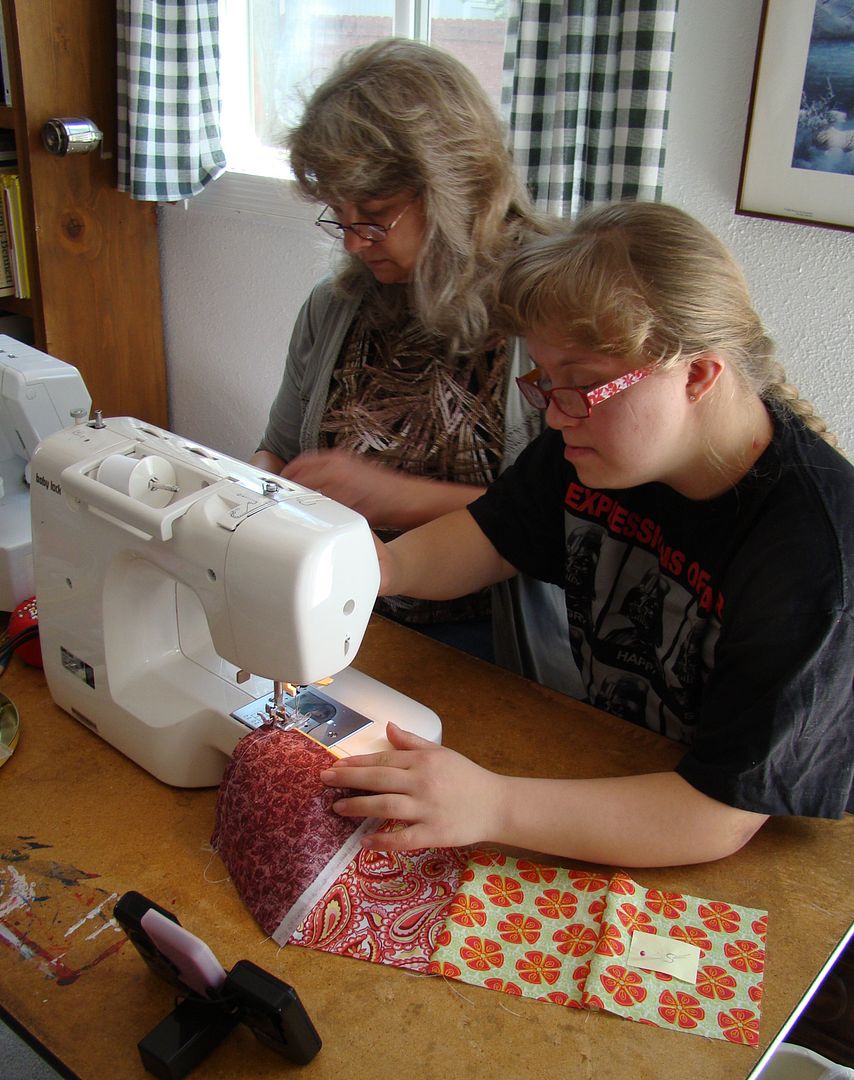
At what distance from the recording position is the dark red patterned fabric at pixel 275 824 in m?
0.90

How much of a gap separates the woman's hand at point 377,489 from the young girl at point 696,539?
1.43ft

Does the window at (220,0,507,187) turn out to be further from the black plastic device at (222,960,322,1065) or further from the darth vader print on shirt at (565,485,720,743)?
the black plastic device at (222,960,322,1065)

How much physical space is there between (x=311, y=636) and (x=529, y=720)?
1.27 feet

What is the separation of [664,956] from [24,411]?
3.75 ft

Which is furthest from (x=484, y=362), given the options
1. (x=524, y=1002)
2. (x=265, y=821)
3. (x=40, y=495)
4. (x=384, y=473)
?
(x=524, y=1002)

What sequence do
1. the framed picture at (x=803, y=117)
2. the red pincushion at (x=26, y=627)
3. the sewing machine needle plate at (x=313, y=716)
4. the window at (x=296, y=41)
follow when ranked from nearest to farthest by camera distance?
the sewing machine needle plate at (x=313, y=716) < the red pincushion at (x=26, y=627) < the framed picture at (x=803, y=117) < the window at (x=296, y=41)

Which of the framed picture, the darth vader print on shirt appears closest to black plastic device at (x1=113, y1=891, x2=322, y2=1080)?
the darth vader print on shirt

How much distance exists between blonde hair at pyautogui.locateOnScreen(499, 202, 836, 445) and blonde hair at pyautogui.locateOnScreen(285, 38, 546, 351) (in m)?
0.40

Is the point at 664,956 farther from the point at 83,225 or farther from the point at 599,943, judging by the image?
the point at 83,225

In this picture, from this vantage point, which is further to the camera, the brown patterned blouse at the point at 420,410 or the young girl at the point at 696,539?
the brown patterned blouse at the point at 420,410

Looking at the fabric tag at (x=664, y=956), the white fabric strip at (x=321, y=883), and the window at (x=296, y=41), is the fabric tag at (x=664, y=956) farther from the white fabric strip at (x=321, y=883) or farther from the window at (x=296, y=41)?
the window at (x=296, y=41)

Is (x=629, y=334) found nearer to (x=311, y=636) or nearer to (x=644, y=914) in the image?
(x=311, y=636)

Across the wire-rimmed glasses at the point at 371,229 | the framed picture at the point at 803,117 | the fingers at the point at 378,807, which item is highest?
the framed picture at the point at 803,117

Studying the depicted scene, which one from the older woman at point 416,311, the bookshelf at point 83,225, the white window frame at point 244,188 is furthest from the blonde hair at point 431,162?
the bookshelf at point 83,225
